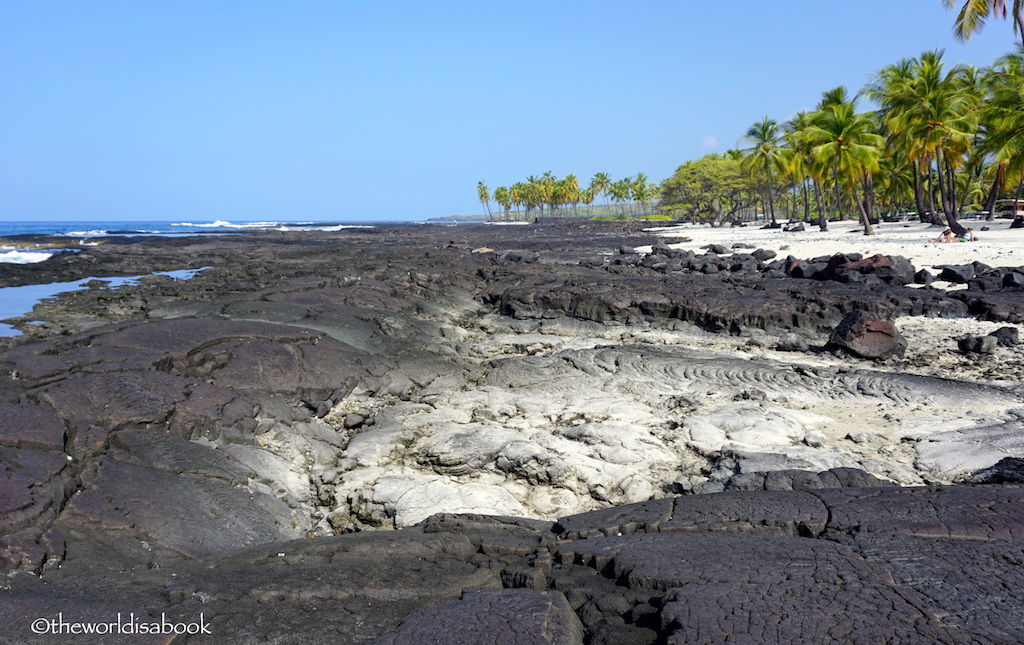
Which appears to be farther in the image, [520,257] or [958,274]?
[520,257]

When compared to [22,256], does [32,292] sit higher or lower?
lower

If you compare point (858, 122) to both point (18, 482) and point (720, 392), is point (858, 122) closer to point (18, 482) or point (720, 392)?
point (720, 392)

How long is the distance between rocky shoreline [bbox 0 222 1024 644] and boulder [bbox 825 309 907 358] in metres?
0.36

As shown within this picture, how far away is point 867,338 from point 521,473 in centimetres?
841

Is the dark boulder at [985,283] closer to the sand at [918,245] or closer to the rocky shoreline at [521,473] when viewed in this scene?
the rocky shoreline at [521,473]

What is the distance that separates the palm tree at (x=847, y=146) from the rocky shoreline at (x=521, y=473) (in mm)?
24700

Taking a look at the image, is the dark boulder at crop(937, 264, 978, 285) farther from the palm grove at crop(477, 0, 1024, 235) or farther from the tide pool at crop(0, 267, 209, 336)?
the tide pool at crop(0, 267, 209, 336)

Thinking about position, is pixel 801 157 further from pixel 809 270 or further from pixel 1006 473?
pixel 1006 473

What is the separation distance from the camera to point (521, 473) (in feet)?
25.5

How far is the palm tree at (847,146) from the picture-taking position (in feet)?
123

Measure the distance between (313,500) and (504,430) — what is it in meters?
2.66

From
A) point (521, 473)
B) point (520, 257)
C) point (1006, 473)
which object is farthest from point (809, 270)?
point (521, 473)

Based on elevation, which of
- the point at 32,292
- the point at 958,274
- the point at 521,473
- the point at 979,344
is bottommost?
the point at 521,473

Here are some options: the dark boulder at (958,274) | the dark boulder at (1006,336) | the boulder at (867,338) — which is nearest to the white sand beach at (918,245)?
the dark boulder at (958,274)
